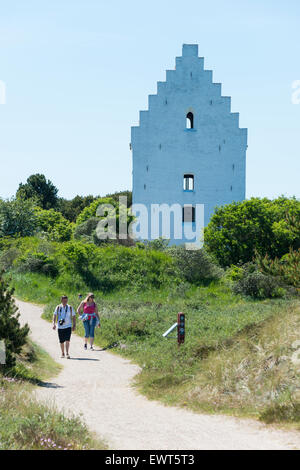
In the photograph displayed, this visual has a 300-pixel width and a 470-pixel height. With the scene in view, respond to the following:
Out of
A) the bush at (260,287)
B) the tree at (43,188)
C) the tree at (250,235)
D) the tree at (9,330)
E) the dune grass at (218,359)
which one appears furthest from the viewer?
the tree at (43,188)

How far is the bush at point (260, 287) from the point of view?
93.0 ft

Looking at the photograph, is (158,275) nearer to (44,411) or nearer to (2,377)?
(2,377)

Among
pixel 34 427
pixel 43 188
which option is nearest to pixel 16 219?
pixel 43 188

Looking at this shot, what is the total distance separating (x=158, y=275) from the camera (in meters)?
31.8

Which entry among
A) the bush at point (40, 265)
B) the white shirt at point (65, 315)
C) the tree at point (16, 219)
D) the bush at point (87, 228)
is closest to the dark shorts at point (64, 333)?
the white shirt at point (65, 315)

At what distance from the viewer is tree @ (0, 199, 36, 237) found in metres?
47.0

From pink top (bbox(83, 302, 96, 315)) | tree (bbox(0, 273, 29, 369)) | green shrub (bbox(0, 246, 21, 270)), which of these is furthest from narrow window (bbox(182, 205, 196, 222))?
tree (bbox(0, 273, 29, 369))

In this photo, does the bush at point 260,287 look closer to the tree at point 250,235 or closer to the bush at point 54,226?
the tree at point 250,235

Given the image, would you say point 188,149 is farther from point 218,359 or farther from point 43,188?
point 43,188

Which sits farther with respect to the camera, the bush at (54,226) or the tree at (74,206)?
the tree at (74,206)

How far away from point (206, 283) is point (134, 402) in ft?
63.3

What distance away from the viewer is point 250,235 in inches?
1318

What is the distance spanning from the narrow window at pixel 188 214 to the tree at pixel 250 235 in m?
7.78
